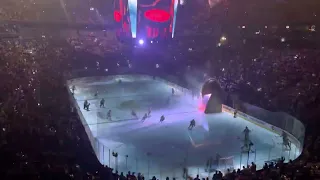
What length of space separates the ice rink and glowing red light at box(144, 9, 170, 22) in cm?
934

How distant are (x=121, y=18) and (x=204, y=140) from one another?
79.2 ft

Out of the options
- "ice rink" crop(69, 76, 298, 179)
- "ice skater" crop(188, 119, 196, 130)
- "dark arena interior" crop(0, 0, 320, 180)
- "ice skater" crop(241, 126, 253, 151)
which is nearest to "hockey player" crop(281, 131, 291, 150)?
"dark arena interior" crop(0, 0, 320, 180)

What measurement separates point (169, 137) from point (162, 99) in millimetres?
9765

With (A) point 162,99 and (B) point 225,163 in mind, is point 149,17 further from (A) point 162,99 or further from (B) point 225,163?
(B) point 225,163

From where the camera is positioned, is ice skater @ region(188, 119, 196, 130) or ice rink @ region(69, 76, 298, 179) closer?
ice rink @ region(69, 76, 298, 179)

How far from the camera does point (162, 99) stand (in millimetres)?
29016

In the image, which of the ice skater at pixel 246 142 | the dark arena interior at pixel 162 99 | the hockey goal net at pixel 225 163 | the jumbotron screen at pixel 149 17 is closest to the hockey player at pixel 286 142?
the dark arena interior at pixel 162 99

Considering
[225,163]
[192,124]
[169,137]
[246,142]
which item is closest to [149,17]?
[192,124]

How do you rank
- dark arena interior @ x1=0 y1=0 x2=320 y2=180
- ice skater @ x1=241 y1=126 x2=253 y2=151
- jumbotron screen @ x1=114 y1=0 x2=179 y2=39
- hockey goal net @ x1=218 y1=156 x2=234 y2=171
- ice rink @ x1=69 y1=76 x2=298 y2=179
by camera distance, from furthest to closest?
1. jumbotron screen @ x1=114 y1=0 x2=179 y2=39
2. ice skater @ x1=241 y1=126 x2=253 y2=151
3. ice rink @ x1=69 y1=76 x2=298 y2=179
4. hockey goal net @ x1=218 y1=156 x2=234 y2=171
5. dark arena interior @ x1=0 y1=0 x2=320 y2=180

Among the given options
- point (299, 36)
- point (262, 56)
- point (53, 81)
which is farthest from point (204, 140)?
point (299, 36)

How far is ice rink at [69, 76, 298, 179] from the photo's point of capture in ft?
51.7

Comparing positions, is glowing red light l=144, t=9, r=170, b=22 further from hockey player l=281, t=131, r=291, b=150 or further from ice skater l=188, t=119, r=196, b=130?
hockey player l=281, t=131, r=291, b=150

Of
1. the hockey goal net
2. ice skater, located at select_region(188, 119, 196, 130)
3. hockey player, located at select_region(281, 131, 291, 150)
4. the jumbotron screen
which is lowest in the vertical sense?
the hockey goal net

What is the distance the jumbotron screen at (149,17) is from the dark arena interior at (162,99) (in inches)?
4.2
